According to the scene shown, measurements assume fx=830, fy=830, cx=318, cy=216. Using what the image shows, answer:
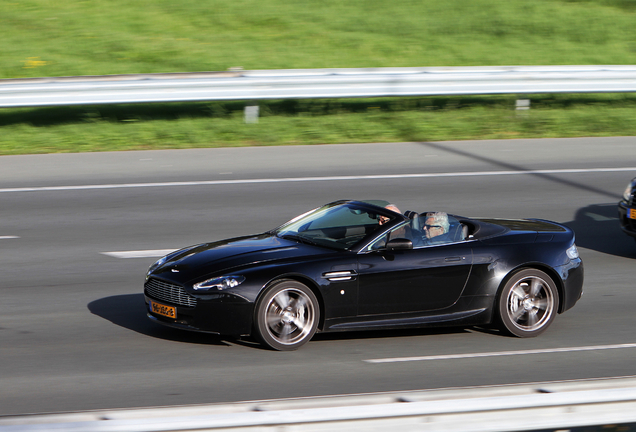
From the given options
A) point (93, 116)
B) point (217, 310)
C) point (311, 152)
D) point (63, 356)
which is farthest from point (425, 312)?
point (93, 116)

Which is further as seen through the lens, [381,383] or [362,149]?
[362,149]

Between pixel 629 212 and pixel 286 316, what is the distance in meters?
5.49

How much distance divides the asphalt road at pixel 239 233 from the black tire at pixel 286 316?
131 millimetres

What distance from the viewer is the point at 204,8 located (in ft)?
78.3

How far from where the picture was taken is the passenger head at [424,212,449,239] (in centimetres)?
770

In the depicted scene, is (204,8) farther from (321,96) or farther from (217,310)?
(217,310)

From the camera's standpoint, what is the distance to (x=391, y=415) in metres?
3.86

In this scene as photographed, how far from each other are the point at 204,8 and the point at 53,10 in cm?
415

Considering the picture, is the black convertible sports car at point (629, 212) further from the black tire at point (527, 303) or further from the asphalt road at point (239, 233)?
the black tire at point (527, 303)

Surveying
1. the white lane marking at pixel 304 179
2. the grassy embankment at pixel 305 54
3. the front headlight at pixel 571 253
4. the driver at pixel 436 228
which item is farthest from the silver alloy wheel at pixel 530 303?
the grassy embankment at pixel 305 54

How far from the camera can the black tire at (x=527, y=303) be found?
303 inches

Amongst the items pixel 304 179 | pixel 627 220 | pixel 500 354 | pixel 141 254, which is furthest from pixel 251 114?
pixel 500 354

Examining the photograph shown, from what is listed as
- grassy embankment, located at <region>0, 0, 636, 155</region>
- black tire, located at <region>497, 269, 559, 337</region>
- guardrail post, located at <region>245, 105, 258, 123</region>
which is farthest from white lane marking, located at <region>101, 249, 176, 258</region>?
guardrail post, located at <region>245, 105, 258, 123</region>

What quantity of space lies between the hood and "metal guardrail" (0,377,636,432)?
10.4ft
